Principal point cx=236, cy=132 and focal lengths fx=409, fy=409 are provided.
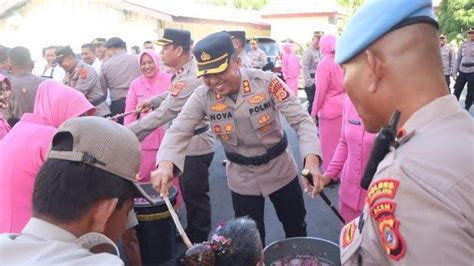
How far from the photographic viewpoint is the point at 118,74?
5.79m

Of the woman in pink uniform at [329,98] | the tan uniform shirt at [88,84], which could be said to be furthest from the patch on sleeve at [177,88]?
the tan uniform shirt at [88,84]

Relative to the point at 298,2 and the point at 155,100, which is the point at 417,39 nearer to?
the point at 155,100

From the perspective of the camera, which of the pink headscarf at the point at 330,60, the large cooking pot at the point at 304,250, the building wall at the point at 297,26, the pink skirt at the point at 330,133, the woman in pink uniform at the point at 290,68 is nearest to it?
the large cooking pot at the point at 304,250

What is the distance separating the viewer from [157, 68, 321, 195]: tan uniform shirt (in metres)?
2.61

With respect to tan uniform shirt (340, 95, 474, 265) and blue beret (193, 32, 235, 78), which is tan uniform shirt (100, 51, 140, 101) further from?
tan uniform shirt (340, 95, 474, 265)

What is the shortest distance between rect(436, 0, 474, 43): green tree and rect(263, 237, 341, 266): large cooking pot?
1897 centimetres

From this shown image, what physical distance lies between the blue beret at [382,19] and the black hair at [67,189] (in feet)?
2.57

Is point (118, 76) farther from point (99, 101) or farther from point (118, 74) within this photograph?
point (99, 101)

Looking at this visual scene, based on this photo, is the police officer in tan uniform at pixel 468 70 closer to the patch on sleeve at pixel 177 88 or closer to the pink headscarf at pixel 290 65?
the pink headscarf at pixel 290 65

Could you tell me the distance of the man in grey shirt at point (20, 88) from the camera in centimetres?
436

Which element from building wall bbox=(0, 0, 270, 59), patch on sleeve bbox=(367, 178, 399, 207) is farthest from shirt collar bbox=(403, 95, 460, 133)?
building wall bbox=(0, 0, 270, 59)

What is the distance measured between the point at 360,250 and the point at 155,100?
329cm

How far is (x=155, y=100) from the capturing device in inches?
158

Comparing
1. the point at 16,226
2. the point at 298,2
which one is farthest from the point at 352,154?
the point at 298,2
